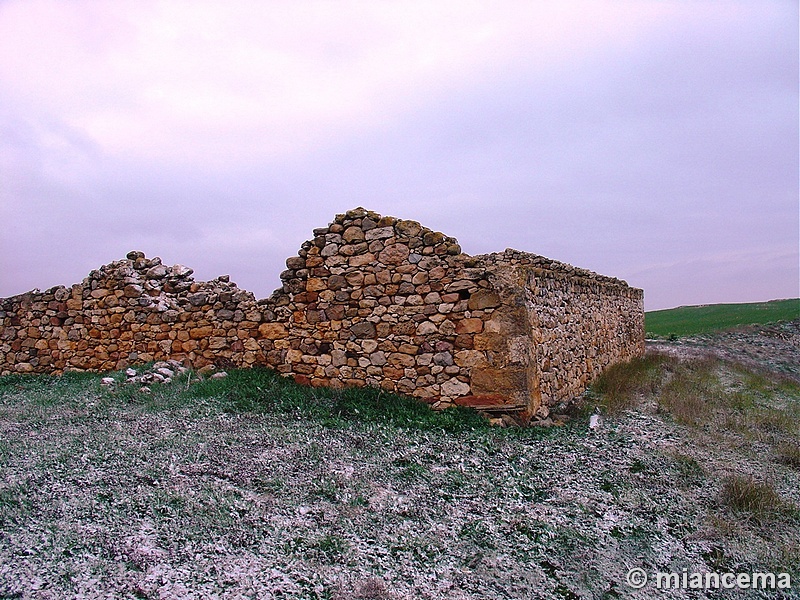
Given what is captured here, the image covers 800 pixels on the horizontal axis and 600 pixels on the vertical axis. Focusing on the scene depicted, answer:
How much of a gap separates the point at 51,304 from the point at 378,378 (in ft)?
24.6

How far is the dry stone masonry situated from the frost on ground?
1116 millimetres

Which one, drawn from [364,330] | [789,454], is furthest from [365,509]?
[789,454]

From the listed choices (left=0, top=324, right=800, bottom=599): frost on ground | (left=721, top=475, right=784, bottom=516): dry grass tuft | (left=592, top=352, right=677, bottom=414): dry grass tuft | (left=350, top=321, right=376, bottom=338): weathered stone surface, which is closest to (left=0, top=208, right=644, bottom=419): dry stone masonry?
(left=350, top=321, right=376, bottom=338): weathered stone surface

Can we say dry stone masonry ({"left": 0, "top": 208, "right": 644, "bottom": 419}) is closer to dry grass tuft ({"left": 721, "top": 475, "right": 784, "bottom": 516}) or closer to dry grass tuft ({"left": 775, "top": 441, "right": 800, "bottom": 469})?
dry grass tuft ({"left": 721, "top": 475, "right": 784, "bottom": 516})

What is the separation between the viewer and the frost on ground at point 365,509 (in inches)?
143

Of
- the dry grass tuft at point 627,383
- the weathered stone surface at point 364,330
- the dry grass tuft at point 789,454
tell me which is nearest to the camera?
the dry grass tuft at point 789,454

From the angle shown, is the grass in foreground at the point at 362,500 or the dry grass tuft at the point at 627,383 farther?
the dry grass tuft at the point at 627,383

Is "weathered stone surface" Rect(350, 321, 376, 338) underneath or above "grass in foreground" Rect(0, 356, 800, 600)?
above

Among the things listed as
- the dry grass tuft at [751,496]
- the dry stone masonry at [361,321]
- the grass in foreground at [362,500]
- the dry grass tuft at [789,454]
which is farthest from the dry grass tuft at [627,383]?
the dry grass tuft at [751,496]

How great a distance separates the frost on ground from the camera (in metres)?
3.62

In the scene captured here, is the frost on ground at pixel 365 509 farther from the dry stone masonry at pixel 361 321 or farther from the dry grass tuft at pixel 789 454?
the dry stone masonry at pixel 361 321

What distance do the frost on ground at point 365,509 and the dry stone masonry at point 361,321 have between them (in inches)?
43.9

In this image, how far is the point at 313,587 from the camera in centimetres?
351

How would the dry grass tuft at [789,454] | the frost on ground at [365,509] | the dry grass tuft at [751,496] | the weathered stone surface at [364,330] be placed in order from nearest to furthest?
the frost on ground at [365,509] → the dry grass tuft at [751,496] → the dry grass tuft at [789,454] → the weathered stone surface at [364,330]
